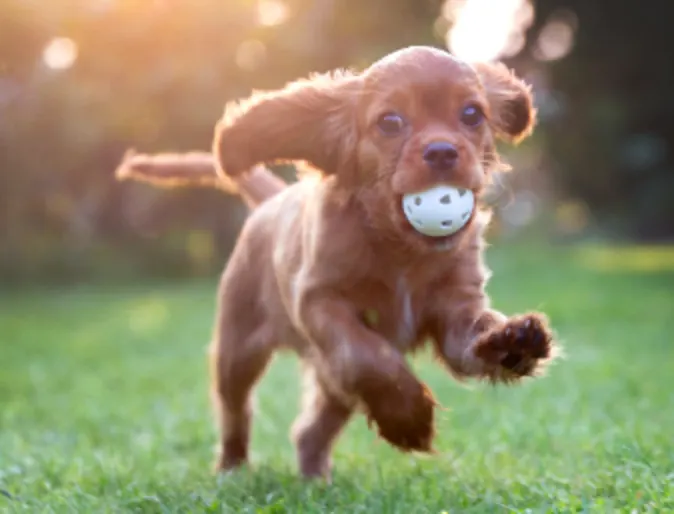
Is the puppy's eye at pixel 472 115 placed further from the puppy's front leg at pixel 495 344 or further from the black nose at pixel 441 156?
the puppy's front leg at pixel 495 344

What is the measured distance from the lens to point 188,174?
4.44 m

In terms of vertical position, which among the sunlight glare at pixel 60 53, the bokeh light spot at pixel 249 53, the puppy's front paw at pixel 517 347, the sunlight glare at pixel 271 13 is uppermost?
the sunlight glare at pixel 271 13

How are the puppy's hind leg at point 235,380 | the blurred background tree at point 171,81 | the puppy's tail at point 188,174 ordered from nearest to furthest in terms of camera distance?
1. the puppy's hind leg at point 235,380
2. the puppy's tail at point 188,174
3. the blurred background tree at point 171,81

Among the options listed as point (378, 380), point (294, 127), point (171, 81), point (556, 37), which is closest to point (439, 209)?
point (378, 380)

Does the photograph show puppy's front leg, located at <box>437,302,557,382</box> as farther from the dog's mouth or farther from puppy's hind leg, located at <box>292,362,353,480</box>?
puppy's hind leg, located at <box>292,362,353,480</box>

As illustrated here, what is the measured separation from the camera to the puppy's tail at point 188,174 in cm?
432

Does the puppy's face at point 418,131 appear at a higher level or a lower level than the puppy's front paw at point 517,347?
higher

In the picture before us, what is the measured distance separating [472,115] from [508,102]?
0.49m

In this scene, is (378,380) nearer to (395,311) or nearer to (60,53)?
(395,311)

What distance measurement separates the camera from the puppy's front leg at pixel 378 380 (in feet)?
8.78

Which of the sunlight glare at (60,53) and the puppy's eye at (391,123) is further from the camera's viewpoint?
the sunlight glare at (60,53)

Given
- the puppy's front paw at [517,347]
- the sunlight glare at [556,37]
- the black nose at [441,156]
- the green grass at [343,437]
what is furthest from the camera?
the sunlight glare at [556,37]

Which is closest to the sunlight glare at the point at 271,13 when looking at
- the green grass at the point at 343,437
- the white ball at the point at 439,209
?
the green grass at the point at 343,437

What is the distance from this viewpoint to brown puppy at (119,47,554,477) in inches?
105
